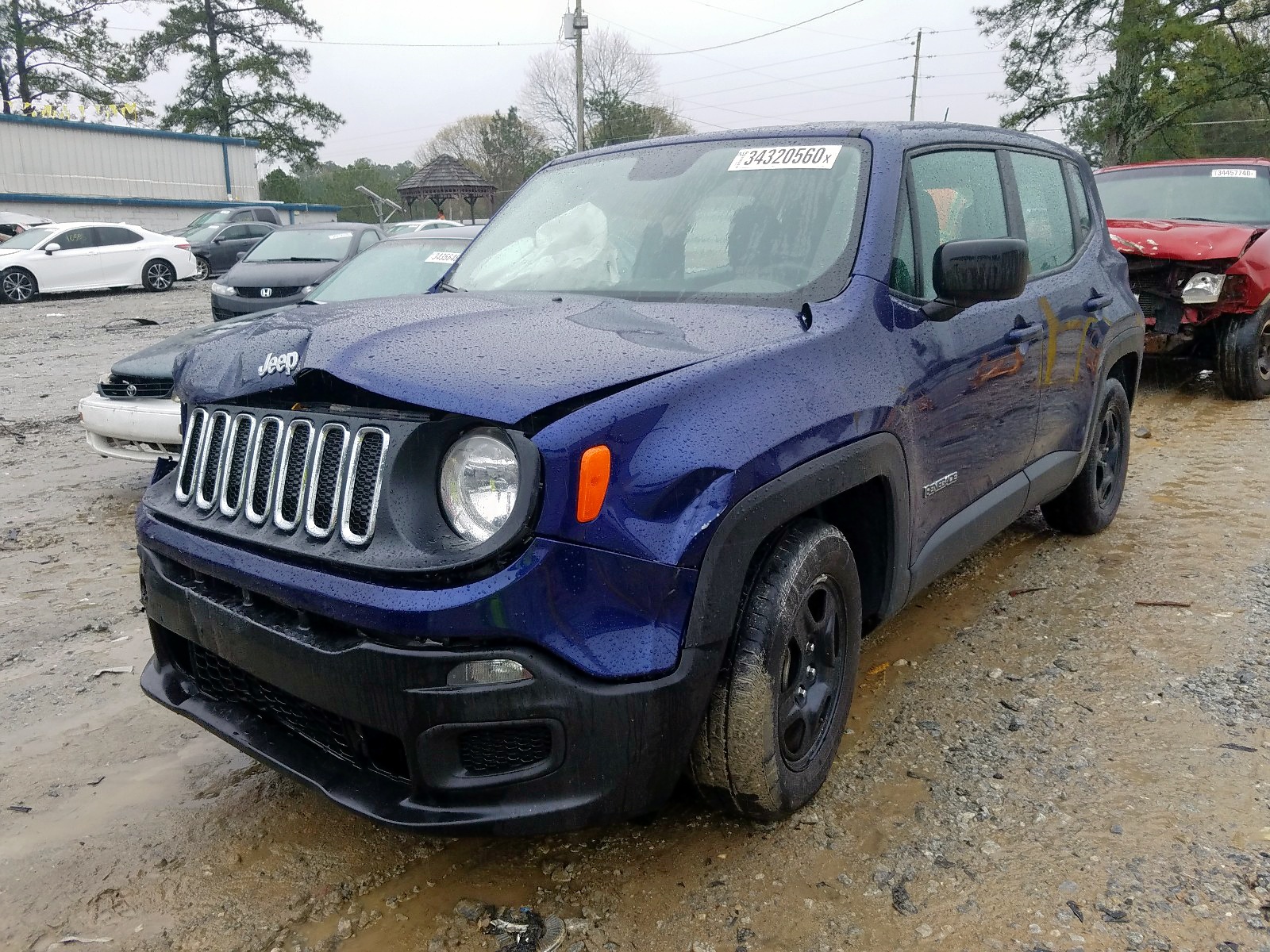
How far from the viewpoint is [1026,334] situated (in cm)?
343

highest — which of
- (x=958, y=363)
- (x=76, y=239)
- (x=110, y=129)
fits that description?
(x=110, y=129)

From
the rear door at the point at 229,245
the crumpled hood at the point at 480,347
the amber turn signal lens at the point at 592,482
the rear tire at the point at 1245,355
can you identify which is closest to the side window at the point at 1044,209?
the crumpled hood at the point at 480,347

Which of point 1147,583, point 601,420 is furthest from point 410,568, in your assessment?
point 1147,583

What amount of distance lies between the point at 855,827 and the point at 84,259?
62.4 feet

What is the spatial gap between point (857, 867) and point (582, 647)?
1.01 m

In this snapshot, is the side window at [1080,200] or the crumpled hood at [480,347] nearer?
the crumpled hood at [480,347]

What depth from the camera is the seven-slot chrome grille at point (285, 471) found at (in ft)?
6.65

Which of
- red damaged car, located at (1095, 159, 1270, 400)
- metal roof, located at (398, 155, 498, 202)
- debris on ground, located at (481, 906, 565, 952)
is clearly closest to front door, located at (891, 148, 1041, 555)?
debris on ground, located at (481, 906, 565, 952)

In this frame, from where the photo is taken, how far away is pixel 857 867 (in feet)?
7.93

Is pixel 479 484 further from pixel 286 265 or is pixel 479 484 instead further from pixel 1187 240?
pixel 286 265

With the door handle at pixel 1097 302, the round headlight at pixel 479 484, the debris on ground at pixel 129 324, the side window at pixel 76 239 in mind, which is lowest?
the round headlight at pixel 479 484

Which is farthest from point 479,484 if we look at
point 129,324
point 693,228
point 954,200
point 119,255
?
point 119,255

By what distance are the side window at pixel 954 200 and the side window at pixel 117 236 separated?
1842 centimetres

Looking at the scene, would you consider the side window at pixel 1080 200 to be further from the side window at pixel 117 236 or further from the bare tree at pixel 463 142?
the bare tree at pixel 463 142
